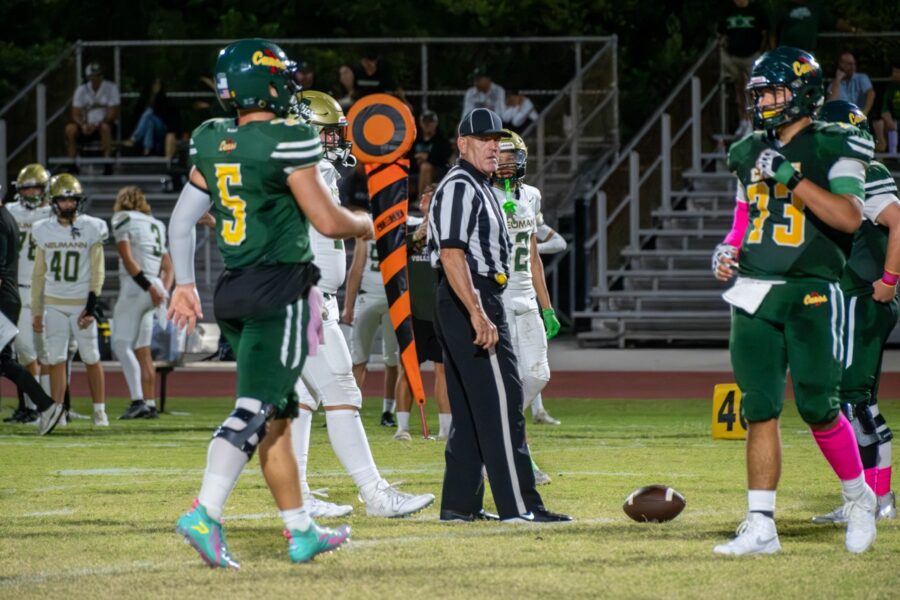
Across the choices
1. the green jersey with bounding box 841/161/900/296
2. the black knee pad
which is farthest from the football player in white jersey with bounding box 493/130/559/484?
the black knee pad

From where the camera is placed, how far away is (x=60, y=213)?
43.2 feet

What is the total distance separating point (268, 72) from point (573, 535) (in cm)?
242

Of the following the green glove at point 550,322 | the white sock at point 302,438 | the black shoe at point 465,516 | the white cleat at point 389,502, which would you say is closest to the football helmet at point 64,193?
the green glove at point 550,322

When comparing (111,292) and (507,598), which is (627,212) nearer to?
(111,292)

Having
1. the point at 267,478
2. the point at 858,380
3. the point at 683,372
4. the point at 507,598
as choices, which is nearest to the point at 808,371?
the point at 858,380

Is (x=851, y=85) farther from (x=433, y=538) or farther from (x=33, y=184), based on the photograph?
(x=433, y=538)

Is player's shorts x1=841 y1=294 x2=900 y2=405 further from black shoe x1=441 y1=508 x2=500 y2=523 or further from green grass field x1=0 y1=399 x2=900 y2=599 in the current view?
black shoe x1=441 y1=508 x2=500 y2=523

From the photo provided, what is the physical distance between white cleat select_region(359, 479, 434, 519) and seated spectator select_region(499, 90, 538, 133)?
47.4ft

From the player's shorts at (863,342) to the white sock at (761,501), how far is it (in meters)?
1.21

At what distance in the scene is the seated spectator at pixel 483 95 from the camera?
21.5m

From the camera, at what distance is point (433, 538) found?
6.84m

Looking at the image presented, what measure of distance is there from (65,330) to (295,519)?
7484 millimetres

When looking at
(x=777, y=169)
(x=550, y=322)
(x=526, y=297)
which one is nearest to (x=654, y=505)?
(x=777, y=169)

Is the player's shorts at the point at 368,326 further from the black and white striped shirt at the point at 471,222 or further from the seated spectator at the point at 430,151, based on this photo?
the seated spectator at the point at 430,151
